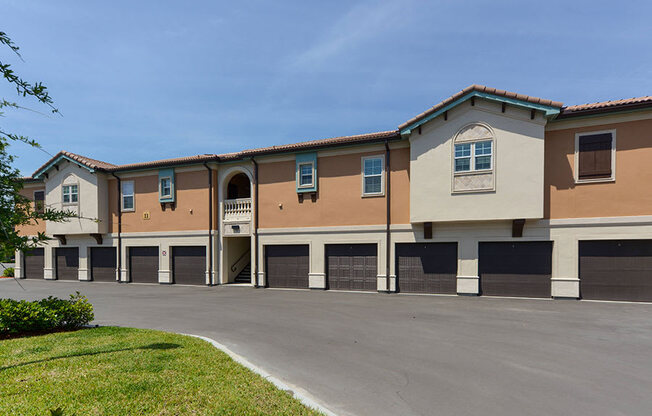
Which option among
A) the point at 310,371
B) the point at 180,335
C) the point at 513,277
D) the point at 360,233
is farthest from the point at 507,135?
the point at 180,335

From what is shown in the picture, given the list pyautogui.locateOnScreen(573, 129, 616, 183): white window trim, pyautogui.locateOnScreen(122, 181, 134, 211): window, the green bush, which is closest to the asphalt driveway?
the green bush

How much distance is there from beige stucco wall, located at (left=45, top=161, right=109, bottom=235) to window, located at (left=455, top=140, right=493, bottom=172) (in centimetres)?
2218

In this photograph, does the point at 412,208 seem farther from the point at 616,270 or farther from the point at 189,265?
the point at 189,265

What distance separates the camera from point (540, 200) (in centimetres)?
1362

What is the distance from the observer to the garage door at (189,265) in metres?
20.4

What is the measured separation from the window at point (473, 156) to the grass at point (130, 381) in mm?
12515

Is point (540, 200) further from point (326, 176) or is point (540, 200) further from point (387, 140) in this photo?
point (326, 176)

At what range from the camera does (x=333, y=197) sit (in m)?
17.6

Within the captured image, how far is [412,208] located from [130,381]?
12.9 meters

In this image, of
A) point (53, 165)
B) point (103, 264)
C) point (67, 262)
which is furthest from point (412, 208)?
point (67, 262)

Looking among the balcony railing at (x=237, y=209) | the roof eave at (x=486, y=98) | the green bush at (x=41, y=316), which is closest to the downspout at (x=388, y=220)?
the roof eave at (x=486, y=98)

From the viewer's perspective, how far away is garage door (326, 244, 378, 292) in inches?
664

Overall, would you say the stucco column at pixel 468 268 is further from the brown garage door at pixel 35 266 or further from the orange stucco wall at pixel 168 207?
the brown garage door at pixel 35 266

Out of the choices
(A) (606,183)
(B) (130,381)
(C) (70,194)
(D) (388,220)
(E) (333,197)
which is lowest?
(B) (130,381)
